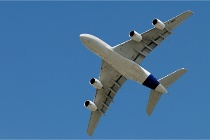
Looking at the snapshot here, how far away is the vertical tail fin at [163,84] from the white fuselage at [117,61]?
2.57 feet

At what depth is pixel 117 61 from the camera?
196ft

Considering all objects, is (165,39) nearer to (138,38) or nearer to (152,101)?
(138,38)

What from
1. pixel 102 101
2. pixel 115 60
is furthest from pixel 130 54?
pixel 102 101

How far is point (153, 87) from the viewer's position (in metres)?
60.8

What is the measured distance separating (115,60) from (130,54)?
7.98ft

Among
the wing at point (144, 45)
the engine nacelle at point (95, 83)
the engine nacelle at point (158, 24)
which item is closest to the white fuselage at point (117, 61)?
the wing at point (144, 45)

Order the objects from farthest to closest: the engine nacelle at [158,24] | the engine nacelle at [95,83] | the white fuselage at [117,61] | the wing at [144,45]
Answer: the engine nacelle at [95,83] < the wing at [144,45] < the white fuselage at [117,61] < the engine nacelle at [158,24]

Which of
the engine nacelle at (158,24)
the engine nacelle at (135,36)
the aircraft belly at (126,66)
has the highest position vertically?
the engine nacelle at (135,36)

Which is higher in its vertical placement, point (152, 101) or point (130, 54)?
point (130, 54)

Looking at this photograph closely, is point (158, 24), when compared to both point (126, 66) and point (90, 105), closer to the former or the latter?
point (126, 66)

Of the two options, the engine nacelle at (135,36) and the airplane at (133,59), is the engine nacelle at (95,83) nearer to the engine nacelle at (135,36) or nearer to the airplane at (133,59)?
the airplane at (133,59)

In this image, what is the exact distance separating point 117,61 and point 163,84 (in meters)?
5.67

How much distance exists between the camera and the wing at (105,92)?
209 ft

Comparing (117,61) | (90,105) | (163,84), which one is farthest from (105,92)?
(163,84)
